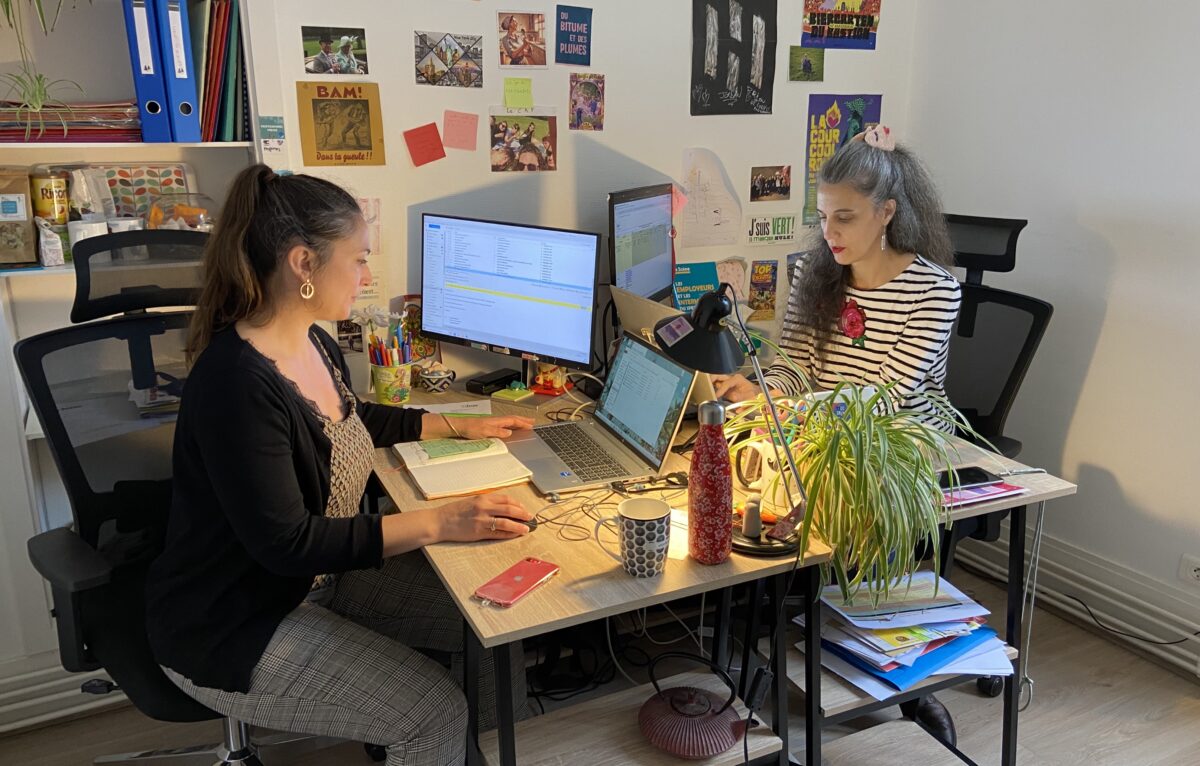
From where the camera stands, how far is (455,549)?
5.15 ft

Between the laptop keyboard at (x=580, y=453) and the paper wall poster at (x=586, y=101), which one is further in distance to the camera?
the paper wall poster at (x=586, y=101)

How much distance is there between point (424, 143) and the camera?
7.90 feet

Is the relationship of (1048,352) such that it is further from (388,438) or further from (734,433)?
(388,438)

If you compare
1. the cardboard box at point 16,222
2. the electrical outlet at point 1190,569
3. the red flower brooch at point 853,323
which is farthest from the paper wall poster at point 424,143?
the electrical outlet at point 1190,569

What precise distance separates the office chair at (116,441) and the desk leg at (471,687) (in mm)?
452

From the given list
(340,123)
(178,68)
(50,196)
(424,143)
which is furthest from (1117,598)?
(50,196)

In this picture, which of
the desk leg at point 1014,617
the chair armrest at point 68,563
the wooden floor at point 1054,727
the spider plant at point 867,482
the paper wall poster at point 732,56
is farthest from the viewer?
the paper wall poster at point 732,56

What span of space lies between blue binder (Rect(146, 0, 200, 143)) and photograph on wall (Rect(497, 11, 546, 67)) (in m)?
0.77

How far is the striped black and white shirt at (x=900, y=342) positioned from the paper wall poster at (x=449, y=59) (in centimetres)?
109

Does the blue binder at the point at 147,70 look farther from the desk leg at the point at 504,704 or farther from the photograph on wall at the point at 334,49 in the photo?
the desk leg at the point at 504,704

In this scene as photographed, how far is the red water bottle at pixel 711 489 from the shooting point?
1.48 meters

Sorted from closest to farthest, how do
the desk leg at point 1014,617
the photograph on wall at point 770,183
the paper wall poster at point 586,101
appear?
the desk leg at point 1014,617
the paper wall poster at point 586,101
the photograph on wall at point 770,183

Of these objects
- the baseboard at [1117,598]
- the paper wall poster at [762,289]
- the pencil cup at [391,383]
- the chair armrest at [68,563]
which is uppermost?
the paper wall poster at [762,289]

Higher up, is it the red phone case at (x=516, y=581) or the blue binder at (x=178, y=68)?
the blue binder at (x=178, y=68)
